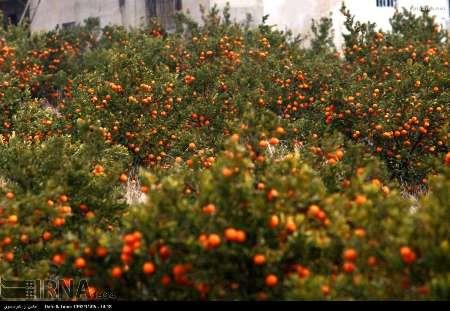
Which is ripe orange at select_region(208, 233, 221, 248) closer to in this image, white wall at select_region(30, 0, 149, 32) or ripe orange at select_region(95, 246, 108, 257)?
ripe orange at select_region(95, 246, 108, 257)

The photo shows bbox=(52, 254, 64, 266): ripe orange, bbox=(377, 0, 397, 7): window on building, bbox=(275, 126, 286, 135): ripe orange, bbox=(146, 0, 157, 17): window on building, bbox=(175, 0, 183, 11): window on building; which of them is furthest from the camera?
bbox=(146, 0, 157, 17): window on building

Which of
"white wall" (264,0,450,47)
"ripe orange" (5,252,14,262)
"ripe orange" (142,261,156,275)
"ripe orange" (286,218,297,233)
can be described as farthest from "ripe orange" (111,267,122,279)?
"white wall" (264,0,450,47)

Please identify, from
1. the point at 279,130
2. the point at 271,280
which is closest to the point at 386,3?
the point at 279,130

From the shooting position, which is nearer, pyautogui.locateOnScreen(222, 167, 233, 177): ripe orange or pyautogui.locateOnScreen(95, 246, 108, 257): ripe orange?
pyautogui.locateOnScreen(222, 167, 233, 177): ripe orange

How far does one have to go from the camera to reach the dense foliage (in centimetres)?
327

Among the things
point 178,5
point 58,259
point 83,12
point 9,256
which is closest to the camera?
point 58,259

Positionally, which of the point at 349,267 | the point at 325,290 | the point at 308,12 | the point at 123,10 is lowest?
the point at 325,290

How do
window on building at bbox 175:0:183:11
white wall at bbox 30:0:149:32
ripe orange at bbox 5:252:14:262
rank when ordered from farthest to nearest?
white wall at bbox 30:0:149:32 < window on building at bbox 175:0:183:11 < ripe orange at bbox 5:252:14:262

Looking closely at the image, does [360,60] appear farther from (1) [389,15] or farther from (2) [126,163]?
(2) [126,163]

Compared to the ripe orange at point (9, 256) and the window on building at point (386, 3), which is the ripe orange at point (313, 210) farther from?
the window on building at point (386, 3)

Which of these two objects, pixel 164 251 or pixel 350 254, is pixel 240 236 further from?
pixel 350 254

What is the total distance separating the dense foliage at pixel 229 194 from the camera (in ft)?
10.7

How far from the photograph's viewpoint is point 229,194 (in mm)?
3473

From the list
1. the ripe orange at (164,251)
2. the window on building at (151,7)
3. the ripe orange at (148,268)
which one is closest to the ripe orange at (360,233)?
the ripe orange at (164,251)
